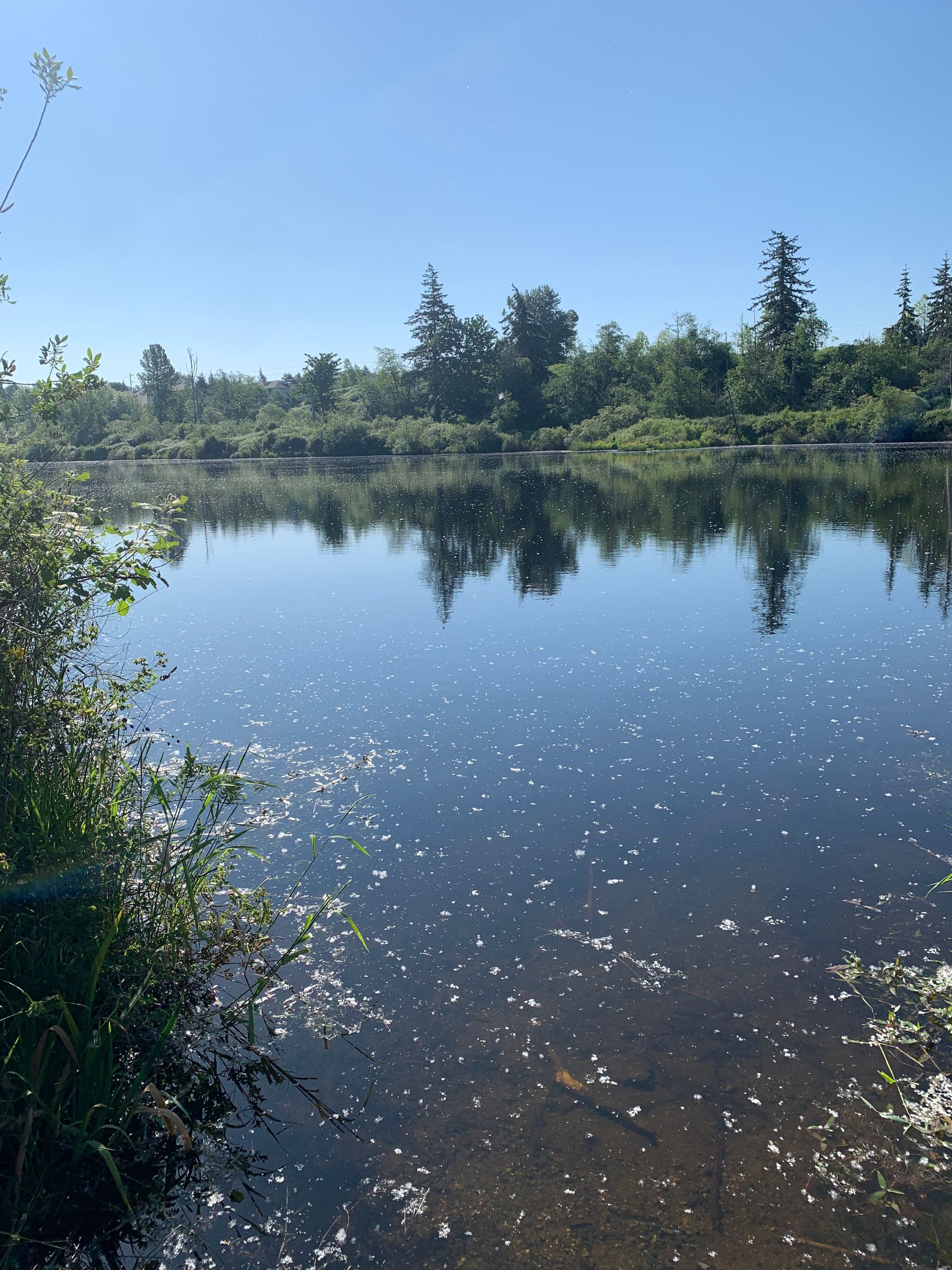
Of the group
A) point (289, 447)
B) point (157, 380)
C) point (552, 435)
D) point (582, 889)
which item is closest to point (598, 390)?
point (552, 435)

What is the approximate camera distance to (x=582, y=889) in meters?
5.65

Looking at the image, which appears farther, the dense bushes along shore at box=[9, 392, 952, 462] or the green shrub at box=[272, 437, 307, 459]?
the green shrub at box=[272, 437, 307, 459]

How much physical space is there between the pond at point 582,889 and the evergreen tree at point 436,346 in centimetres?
7645

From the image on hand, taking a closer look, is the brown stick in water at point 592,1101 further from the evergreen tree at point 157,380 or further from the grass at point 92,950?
the evergreen tree at point 157,380

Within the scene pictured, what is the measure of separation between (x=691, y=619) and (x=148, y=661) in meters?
8.38

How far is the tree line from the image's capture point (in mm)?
63406

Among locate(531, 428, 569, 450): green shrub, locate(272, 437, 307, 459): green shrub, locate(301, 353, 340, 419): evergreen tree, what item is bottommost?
locate(531, 428, 569, 450): green shrub

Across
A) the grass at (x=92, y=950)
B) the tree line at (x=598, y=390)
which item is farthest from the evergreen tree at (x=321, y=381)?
the grass at (x=92, y=950)

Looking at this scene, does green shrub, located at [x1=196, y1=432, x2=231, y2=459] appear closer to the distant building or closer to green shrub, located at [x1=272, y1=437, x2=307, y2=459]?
green shrub, located at [x1=272, y1=437, x2=307, y2=459]

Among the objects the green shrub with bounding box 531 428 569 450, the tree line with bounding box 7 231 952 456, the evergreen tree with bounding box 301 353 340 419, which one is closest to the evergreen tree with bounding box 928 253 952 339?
the tree line with bounding box 7 231 952 456

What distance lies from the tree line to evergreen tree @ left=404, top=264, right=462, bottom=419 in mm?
156

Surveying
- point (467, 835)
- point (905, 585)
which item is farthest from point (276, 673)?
point (905, 585)

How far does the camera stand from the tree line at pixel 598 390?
208 ft

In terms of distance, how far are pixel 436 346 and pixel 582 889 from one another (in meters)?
88.4
